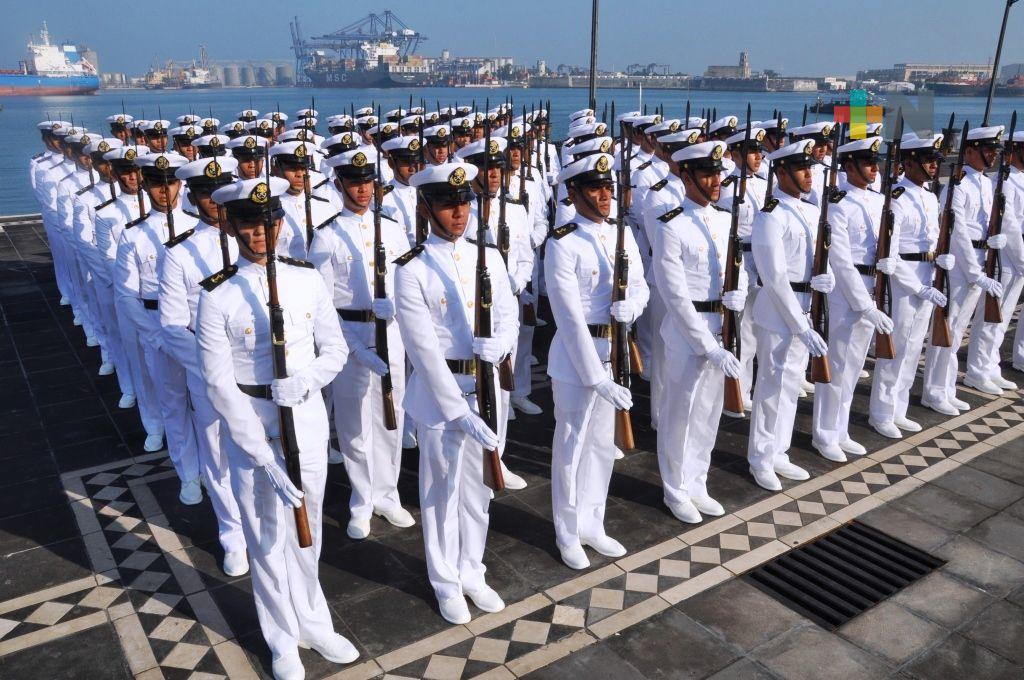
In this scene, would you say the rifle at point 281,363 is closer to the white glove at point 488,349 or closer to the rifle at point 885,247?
the white glove at point 488,349

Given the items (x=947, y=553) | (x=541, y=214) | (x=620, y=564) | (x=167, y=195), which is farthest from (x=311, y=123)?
(x=947, y=553)

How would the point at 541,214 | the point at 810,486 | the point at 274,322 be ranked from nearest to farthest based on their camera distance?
the point at 274,322 < the point at 810,486 < the point at 541,214

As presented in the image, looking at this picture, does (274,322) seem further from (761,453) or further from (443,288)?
(761,453)

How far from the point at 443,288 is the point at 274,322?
3.83ft

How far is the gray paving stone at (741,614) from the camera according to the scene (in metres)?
5.28

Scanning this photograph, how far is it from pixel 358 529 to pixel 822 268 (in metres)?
4.45

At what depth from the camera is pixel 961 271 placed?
8.76m

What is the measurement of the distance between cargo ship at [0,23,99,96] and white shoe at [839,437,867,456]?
16582 centimetres

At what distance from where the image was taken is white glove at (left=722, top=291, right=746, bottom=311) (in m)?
6.40

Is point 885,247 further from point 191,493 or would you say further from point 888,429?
point 191,493

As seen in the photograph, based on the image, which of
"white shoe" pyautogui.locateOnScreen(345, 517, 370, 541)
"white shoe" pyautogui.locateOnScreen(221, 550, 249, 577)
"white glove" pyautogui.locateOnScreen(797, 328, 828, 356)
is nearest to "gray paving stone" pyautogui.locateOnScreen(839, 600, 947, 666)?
"white glove" pyautogui.locateOnScreen(797, 328, 828, 356)

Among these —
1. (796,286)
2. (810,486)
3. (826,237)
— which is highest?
(826,237)

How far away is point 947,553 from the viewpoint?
6254mm

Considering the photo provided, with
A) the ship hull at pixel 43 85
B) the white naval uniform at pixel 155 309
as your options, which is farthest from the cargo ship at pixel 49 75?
the white naval uniform at pixel 155 309
